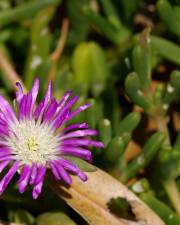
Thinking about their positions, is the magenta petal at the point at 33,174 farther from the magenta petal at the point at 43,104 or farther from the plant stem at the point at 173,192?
the plant stem at the point at 173,192

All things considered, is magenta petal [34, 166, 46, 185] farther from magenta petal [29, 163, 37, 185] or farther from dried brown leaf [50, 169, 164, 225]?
dried brown leaf [50, 169, 164, 225]

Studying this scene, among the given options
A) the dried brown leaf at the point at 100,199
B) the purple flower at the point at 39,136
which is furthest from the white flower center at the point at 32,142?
the dried brown leaf at the point at 100,199

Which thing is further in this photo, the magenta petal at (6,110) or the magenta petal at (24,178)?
the magenta petal at (6,110)

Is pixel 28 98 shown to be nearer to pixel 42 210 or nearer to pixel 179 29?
pixel 42 210

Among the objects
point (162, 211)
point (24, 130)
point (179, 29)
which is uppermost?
point (24, 130)

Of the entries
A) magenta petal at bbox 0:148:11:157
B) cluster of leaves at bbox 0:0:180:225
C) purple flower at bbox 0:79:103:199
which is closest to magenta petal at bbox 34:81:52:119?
purple flower at bbox 0:79:103:199

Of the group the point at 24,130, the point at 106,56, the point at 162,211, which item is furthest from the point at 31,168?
the point at 106,56
